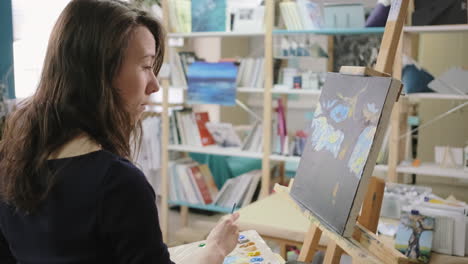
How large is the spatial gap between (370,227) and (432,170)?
1543mm

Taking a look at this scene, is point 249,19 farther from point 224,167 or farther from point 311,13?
point 224,167

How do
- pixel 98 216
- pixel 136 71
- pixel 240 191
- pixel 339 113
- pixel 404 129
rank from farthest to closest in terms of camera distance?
pixel 240 191, pixel 404 129, pixel 339 113, pixel 136 71, pixel 98 216

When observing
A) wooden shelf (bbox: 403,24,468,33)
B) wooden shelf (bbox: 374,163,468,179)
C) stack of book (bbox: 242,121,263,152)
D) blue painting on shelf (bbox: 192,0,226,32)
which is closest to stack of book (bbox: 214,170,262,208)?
stack of book (bbox: 242,121,263,152)

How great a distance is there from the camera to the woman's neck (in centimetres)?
99

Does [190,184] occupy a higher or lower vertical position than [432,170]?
lower

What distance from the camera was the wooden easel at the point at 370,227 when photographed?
1284mm

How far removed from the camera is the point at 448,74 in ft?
9.21

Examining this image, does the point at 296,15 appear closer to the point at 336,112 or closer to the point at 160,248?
the point at 336,112

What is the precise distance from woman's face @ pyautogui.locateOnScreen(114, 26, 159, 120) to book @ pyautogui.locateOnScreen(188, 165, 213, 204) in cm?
260

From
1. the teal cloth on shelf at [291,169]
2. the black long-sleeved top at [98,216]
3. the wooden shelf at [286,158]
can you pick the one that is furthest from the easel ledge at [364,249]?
the teal cloth on shelf at [291,169]

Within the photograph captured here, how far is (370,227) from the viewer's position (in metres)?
1.47

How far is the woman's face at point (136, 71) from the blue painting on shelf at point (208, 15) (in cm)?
245

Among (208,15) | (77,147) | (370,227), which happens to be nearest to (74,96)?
(77,147)

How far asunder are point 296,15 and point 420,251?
1834 millimetres
